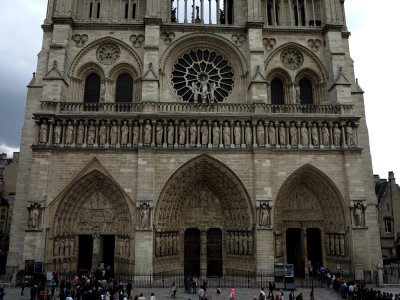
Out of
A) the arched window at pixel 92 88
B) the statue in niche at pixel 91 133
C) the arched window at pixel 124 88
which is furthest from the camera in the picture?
the arched window at pixel 124 88

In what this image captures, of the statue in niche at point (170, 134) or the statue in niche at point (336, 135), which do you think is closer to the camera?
the statue in niche at point (170, 134)

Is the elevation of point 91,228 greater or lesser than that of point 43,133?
lesser

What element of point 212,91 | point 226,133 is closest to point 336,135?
point 226,133

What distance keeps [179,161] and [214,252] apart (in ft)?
17.3

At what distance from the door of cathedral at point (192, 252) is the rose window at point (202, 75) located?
25.3 ft

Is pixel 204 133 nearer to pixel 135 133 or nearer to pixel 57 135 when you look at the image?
pixel 135 133

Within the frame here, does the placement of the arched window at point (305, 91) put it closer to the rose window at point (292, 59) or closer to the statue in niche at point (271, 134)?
the rose window at point (292, 59)

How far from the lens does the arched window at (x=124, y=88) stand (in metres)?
21.2

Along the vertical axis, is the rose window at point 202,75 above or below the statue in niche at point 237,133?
above

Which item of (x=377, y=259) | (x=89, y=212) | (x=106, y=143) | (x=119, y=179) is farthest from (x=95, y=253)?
(x=377, y=259)

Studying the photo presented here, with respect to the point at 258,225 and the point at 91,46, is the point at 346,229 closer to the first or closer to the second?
the point at 258,225

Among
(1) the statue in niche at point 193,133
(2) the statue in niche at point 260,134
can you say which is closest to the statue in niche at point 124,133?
(1) the statue in niche at point 193,133

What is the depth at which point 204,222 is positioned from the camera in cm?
1925

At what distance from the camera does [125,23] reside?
68.8 ft
